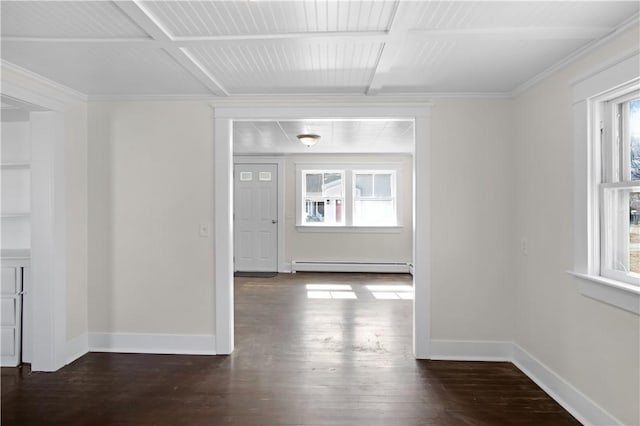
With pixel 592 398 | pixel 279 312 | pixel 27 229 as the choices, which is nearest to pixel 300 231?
pixel 279 312

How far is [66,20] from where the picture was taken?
1.85 meters

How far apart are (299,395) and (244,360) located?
29.7 inches

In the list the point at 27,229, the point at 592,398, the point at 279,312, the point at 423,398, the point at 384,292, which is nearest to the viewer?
the point at 592,398

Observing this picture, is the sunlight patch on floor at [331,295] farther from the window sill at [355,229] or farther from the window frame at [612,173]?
the window frame at [612,173]

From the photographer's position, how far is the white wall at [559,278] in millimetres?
1952

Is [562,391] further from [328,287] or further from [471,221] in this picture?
[328,287]

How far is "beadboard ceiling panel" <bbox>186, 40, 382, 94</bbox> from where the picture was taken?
218cm

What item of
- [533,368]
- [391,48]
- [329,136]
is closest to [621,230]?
[533,368]

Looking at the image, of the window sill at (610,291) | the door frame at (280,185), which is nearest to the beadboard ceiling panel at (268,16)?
the window sill at (610,291)

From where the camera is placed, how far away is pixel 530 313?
9.34ft

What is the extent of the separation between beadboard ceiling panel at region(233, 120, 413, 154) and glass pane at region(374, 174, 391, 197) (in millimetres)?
684

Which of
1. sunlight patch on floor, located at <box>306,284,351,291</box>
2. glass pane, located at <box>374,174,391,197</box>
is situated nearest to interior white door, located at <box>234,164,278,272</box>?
sunlight patch on floor, located at <box>306,284,351,291</box>

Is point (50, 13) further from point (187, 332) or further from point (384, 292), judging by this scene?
point (384, 292)

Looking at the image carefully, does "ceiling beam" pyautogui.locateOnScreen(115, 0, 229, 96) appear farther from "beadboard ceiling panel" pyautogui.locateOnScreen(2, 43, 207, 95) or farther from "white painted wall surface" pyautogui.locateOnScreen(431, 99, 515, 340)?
"white painted wall surface" pyautogui.locateOnScreen(431, 99, 515, 340)
